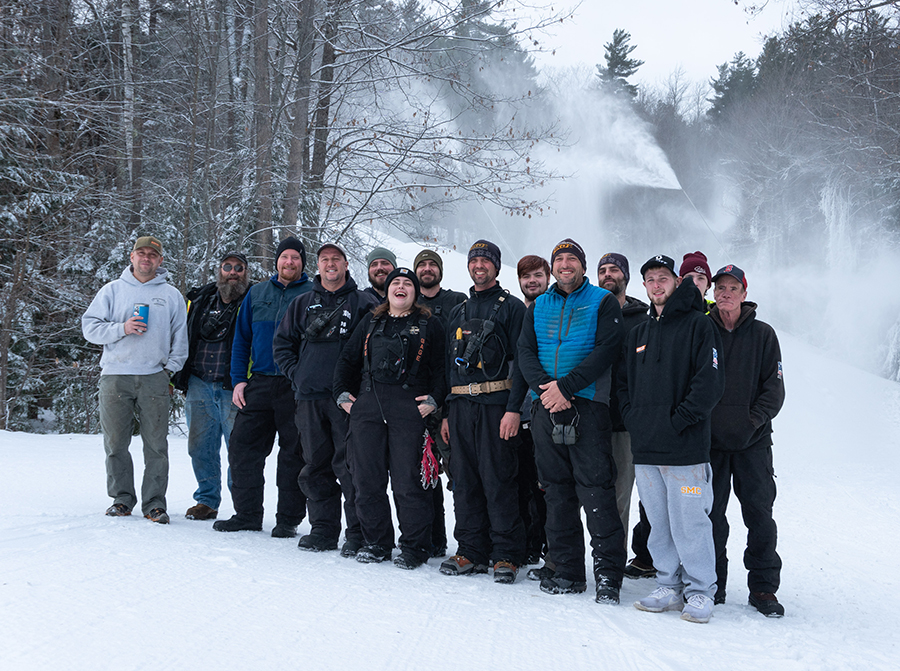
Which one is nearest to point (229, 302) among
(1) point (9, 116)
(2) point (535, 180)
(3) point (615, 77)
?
(2) point (535, 180)

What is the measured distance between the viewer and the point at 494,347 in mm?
4391

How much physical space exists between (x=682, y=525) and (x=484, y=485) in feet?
3.99

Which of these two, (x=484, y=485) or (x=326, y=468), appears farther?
(x=326, y=468)

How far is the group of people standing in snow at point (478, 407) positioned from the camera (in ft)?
12.5

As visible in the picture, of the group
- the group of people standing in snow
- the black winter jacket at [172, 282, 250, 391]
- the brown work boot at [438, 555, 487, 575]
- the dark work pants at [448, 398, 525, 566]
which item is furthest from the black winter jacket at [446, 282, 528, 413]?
the black winter jacket at [172, 282, 250, 391]

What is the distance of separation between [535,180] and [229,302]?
22.1 ft

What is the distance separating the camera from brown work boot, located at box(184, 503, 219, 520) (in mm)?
5344

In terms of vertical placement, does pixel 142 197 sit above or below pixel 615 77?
below

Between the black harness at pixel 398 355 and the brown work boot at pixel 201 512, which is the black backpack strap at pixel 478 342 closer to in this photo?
the black harness at pixel 398 355

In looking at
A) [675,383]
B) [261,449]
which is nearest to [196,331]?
[261,449]

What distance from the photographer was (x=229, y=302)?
559 cm

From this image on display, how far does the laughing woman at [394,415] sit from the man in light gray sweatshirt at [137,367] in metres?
1.57

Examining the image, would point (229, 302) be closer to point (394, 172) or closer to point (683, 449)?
point (683, 449)

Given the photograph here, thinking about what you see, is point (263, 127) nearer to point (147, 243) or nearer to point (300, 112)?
point (300, 112)
